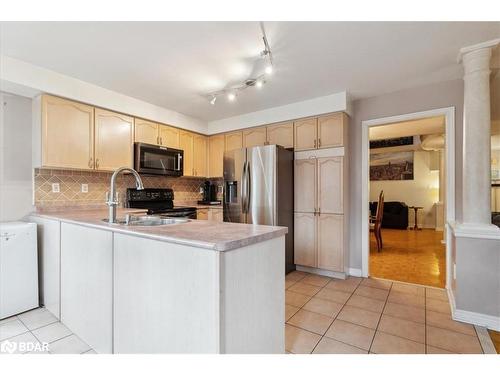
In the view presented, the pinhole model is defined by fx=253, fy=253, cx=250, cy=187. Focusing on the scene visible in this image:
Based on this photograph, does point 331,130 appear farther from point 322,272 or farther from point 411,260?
point 411,260

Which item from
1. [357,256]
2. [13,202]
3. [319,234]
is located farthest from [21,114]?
[357,256]

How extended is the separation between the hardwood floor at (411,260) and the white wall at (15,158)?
4.22m

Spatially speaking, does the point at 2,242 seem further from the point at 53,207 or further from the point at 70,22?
the point at 70,22

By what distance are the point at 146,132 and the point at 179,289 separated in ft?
9.19

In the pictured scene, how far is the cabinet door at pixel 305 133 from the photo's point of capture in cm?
339

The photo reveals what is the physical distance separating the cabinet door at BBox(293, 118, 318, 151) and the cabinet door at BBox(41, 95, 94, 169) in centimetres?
254

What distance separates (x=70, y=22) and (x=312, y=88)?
234 cm

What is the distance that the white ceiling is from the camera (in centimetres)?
188

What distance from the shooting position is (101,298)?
162 cm

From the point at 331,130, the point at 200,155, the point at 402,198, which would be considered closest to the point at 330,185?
the point at 331,130

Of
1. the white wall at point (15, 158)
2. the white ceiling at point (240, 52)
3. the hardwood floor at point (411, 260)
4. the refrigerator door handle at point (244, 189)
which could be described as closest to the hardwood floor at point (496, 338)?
the hardwood floor at point (411, 260)

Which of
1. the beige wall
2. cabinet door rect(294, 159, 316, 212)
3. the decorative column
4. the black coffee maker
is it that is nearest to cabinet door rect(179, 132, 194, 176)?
the black coffee maker

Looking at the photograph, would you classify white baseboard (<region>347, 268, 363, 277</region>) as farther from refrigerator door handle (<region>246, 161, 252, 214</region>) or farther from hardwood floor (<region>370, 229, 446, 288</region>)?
refrigerator door handle (<region>246, 161, 252, 214</region>)

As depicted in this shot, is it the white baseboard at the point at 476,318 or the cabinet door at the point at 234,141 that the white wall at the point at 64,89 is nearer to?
the cabinet door at the point at 234,141
